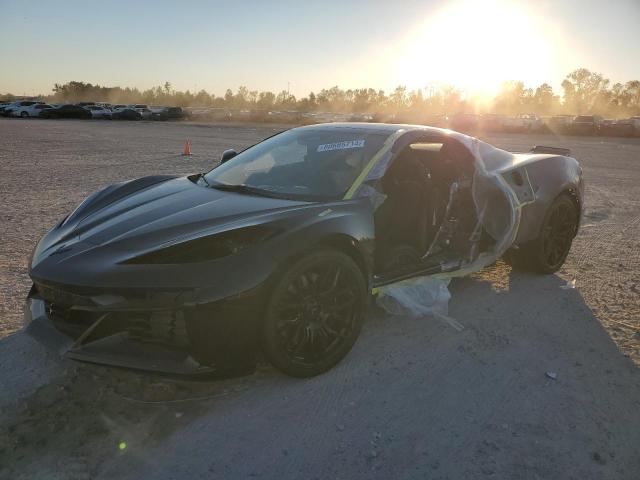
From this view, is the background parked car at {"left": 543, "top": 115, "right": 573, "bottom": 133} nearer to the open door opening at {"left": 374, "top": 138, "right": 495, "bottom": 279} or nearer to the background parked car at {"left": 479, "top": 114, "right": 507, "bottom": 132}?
the background parked car at {"left": 479, "top": 114, "right": 507, "bottom": 132}

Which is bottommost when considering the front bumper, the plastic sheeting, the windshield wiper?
the plastic sheeting

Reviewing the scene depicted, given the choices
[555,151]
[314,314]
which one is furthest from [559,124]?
[314,314]

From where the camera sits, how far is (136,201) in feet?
11.7

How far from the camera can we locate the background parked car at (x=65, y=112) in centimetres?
4197

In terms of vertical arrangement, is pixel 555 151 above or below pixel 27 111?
below

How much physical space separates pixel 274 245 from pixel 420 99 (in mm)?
114552

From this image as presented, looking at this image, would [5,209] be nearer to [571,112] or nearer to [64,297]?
[64,297]

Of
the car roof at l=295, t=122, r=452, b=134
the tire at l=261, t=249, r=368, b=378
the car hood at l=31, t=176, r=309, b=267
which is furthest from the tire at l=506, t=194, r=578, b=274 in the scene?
the car hood at l=31, t=176, r=309, b=267

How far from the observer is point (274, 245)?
2.75 m

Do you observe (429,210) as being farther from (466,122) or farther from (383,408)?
(466,122)

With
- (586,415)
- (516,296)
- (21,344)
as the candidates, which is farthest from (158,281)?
(516,296)

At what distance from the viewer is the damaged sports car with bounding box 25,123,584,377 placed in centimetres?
255

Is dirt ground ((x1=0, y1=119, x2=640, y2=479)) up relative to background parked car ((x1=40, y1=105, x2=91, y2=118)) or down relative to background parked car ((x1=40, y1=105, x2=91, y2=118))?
down

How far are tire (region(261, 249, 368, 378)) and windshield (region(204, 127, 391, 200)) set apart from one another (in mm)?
556
